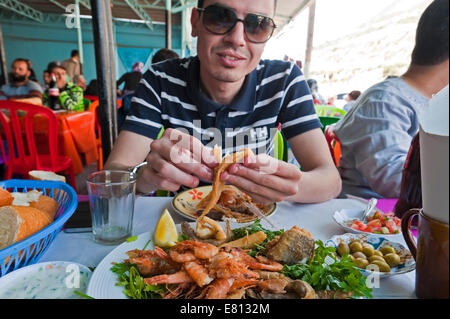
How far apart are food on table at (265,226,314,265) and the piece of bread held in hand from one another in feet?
2.43

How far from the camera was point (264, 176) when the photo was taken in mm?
1053

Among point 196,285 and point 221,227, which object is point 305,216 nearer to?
point 221,227

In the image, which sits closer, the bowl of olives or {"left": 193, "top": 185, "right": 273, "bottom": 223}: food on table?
the bowl of olives

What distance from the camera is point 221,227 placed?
3.45 feet

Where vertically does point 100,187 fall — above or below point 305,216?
above

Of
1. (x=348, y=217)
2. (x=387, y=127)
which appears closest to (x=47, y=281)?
(x=348, y=217)

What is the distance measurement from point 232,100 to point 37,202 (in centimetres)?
130

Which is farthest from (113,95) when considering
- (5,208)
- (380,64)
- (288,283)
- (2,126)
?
(288,283)

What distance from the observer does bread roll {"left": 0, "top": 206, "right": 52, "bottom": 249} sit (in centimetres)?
78

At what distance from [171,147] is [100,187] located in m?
0.28

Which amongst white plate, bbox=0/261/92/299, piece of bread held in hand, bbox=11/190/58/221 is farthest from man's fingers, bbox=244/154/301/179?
piece of bread held in hand, bbox=11/190/58/221

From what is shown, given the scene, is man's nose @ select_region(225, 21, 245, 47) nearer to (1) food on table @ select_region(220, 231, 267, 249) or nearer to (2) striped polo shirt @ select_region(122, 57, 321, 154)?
(2) striped polo shirt @ select_region(122, 57, 321, 154)

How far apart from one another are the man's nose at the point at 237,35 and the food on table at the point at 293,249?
1158 mm

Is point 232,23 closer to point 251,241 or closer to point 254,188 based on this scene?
point 254,188
